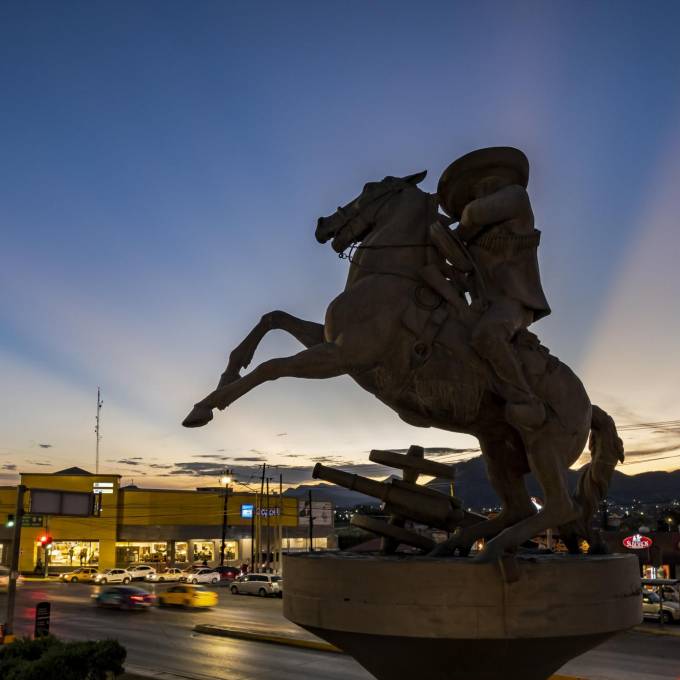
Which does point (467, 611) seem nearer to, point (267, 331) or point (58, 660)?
point (267, 331)

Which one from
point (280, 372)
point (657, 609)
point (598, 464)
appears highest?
point (280, 372)

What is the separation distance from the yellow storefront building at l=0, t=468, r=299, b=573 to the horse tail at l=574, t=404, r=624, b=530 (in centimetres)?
4699

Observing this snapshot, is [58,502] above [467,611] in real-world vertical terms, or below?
above

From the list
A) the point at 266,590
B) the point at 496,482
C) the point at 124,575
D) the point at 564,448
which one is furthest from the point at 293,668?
the point at 124,575

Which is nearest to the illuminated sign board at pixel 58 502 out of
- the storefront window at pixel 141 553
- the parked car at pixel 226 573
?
the parked car at pixel 226 573

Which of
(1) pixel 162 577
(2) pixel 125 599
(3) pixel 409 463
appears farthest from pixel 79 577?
(3) pixel 409 463

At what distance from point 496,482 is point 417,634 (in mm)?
2118

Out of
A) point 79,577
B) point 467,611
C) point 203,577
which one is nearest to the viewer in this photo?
point 467,611

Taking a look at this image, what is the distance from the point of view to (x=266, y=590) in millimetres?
32719

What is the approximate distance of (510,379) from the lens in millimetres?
5180

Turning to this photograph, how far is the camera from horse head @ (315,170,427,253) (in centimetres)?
624

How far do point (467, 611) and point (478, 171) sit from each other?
3735mm

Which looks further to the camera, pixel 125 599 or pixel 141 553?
pixel 141 553

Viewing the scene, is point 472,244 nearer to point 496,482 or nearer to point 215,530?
point 496,482
